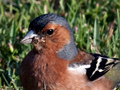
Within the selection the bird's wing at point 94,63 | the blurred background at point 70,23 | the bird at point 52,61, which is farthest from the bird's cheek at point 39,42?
the blurred background at point 70,23

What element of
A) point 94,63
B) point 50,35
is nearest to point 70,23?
point 94,63

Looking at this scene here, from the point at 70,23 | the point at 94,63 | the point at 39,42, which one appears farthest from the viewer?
the point at 70,23

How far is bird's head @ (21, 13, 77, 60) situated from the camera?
11.5 ft

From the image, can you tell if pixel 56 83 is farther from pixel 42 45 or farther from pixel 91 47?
pixel 91 47

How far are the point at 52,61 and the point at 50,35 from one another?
26 centimetres

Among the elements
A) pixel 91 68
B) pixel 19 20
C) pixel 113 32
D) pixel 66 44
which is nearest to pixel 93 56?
pixel 91 68

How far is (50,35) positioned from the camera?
3576 mm

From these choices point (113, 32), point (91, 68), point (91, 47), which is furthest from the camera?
point (113, 32)

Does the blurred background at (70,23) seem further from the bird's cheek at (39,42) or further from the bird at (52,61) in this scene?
the bird's cheek at (39,42)

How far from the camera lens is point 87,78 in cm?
373

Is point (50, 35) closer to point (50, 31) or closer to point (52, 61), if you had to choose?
point (50, 31)

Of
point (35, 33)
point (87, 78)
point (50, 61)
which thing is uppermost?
point (35, 33)

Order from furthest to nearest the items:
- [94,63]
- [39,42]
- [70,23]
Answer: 1. [70,23]
2. [94,63]
3. [39,42]

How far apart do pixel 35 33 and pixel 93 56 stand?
83 centimetres
